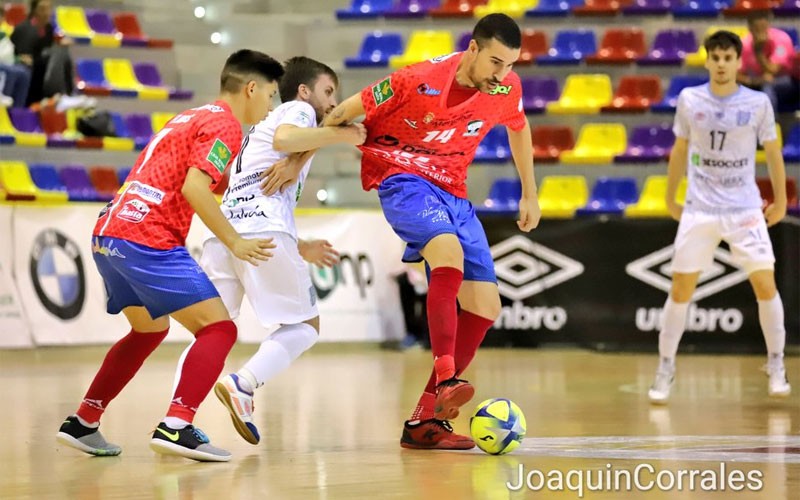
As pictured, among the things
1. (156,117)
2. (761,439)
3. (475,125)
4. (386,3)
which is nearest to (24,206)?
(156,117)

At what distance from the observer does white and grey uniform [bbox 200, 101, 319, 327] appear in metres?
5.66

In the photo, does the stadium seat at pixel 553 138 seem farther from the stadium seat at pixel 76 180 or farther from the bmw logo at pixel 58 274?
the bmw logo at pixel 58 274

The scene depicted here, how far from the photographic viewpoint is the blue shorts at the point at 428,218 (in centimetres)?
575

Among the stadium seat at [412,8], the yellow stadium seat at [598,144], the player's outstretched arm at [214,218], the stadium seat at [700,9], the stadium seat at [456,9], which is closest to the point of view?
the player's outstretched arm at [214,218]

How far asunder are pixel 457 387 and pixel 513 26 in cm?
163

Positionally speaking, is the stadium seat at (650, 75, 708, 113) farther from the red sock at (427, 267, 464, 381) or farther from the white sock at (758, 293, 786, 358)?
the red sock at (427, 267, 464, 381)

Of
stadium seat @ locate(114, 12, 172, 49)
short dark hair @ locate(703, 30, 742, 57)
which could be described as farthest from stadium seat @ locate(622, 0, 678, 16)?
short dark hair @ locate(703, 30, 742, 57)

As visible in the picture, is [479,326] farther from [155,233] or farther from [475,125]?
[155,233]

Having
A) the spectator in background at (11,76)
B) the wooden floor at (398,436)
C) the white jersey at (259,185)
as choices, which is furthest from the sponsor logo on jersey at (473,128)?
the spectator in background at (11,76)

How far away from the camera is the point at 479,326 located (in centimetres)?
602

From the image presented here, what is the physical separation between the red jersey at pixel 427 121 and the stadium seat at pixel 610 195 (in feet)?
24.2

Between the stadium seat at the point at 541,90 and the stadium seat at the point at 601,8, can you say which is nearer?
the stadium seat at the point at 541,90

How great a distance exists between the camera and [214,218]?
5188 mm

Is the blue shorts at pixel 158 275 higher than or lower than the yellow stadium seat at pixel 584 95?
lower
